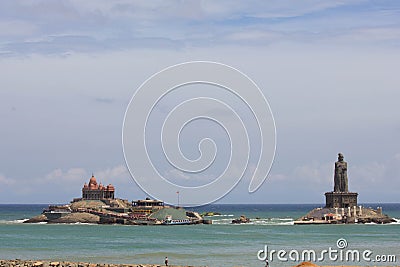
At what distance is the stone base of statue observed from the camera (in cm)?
19250

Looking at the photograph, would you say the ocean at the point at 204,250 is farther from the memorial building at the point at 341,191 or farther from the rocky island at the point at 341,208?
the memorial building at the point at 341,191

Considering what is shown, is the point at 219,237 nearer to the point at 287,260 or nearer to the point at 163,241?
the point at 163,241

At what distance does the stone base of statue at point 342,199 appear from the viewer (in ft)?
632

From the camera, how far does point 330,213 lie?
191 metres

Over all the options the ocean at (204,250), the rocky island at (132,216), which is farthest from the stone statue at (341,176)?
the ocean at (204,250)

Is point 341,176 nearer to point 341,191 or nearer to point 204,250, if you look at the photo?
point 341,191

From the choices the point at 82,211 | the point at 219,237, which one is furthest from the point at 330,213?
the point at 219,237

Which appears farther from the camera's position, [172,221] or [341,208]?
[341,208]

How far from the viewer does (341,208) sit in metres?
192

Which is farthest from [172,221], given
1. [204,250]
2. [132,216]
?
[204,250]

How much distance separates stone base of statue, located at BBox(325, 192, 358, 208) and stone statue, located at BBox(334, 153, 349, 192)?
50.1 inches

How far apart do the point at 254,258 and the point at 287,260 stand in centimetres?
591

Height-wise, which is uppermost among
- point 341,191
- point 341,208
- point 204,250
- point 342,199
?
point 341,191

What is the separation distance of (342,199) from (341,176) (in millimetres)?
4961
